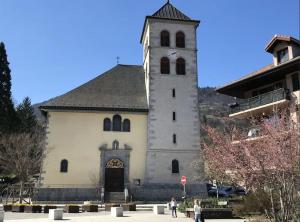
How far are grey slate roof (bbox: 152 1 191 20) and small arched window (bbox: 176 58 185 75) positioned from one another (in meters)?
5.47

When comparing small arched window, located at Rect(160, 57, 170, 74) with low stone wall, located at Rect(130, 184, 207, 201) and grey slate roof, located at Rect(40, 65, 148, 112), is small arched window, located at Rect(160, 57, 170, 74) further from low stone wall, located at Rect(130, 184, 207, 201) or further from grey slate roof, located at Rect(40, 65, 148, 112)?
low stone wall, located at Rect(130, 184, 207, 201)

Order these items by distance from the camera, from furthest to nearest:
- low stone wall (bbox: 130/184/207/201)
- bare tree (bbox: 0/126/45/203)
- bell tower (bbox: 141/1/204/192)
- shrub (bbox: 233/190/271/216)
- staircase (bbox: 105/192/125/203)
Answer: bare tree (bbox: 0/126/45/203)
bell tower (bbox: 141/1/204/192)
low stone wall (bbox: 130/184/207/201)
staircase (bbox: 105/192/125/203)
shrub (bbox: 233/190/271/216)

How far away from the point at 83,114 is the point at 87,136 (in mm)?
2368

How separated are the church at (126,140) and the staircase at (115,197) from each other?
101 mm

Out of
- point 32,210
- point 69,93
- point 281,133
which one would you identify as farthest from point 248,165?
point 69,93

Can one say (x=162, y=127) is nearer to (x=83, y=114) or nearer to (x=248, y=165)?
(x=83, y=114)

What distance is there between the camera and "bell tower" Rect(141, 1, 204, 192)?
122ft

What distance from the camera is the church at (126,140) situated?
35969 millimetres

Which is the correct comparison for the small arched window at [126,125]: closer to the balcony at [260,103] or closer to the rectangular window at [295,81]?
the balcony at [260,103]

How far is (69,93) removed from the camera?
128 ft

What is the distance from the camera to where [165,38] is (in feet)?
138

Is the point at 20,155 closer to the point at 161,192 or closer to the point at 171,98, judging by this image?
the point at 161,192

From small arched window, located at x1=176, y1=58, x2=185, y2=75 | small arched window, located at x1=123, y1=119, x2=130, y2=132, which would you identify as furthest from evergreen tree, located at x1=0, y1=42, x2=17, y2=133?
small arched window, located at x1=176, y1=58, x2=185, y2=75

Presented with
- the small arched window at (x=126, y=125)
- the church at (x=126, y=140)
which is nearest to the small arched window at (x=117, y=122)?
the church at (x=126, y=140)
